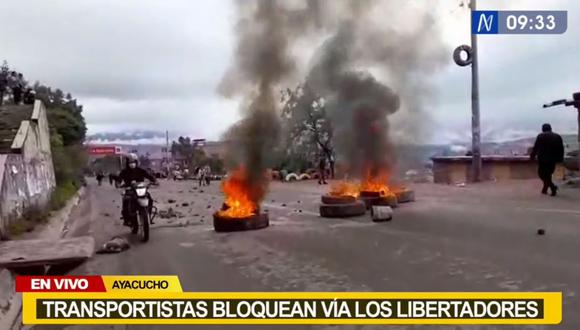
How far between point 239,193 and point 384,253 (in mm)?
4096

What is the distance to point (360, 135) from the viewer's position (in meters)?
14.1

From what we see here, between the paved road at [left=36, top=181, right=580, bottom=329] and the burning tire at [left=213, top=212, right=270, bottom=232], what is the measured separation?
23 centimetres

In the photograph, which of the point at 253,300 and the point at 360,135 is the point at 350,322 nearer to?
the point at 253,300

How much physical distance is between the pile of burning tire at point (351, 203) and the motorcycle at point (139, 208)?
153 inches

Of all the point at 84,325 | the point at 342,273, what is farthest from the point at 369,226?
the point at 84,325

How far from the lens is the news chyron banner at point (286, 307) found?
15.0ft

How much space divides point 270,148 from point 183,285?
5575 millimetres

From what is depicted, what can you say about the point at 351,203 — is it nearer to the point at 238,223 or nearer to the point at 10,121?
the point at 238,223

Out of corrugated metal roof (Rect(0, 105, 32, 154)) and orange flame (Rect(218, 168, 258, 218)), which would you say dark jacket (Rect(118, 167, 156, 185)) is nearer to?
orange flame (Rect(218, 168, 258, 218))

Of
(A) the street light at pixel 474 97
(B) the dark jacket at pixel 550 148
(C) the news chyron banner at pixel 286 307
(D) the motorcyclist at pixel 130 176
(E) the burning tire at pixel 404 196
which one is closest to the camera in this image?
(C) the news chyron banner at pixel 286 307

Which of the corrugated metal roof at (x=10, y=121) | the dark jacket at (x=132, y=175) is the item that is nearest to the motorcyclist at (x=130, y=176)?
the dark jacket at (x=132, y=175)

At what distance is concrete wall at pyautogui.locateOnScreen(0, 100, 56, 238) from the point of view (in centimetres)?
1118

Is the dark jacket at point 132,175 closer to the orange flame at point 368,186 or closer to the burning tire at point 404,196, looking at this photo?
the orange flame at point 368,186

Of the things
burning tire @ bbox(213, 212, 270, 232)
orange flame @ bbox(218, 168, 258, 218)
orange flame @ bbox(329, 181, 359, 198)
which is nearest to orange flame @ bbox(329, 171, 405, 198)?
orange flame @ bbox(329, 181, 359, 198)
